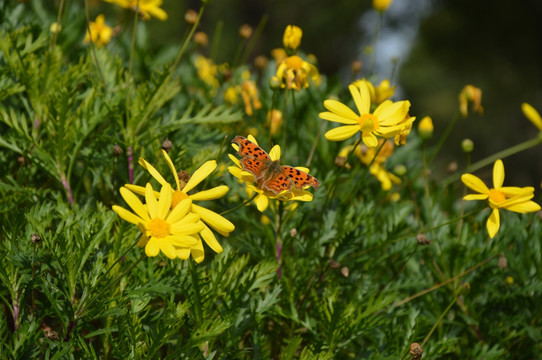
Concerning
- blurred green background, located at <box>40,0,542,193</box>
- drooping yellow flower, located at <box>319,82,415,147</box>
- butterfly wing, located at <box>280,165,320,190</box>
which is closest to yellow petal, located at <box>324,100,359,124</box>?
drooping yellow flower, located at <box>319,82,415,147</box>

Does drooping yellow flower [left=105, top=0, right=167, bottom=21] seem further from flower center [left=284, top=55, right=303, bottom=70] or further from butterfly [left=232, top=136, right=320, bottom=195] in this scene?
butterfly [left=232, top=136, right=320, bottom=195]

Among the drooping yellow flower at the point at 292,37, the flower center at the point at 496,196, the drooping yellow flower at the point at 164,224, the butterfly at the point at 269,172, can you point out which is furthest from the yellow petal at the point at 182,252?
the drooping yellow flower at the point at 292,37

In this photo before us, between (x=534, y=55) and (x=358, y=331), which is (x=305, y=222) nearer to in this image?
(x=358, y=331)

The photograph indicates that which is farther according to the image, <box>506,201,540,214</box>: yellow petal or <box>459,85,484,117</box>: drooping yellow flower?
<box>459,85,484,117</box>: drooping yellow flower

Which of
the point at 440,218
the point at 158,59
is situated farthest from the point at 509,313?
the point at 158,59

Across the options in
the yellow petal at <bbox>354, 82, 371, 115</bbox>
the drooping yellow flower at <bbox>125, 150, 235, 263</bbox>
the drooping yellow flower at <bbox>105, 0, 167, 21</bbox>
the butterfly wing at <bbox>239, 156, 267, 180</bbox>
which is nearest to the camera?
the drooping yellow flower at <bbox>125, 150, 235, 263</bbox>

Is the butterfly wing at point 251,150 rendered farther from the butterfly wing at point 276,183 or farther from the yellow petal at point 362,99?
the yellow petal at point 362,99

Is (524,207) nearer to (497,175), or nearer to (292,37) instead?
(497,175)
